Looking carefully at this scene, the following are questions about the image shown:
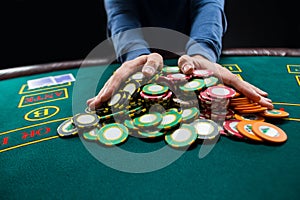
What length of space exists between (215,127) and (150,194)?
38 centimetres

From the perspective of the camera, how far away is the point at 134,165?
918 mm

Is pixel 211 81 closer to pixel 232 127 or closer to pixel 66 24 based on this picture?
pixel 232 127

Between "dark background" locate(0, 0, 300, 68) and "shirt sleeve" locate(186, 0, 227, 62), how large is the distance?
1.16m

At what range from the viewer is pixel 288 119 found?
114 cm

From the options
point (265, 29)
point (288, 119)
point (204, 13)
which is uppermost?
point (204, 13)

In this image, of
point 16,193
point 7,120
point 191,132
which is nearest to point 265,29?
point 191,132

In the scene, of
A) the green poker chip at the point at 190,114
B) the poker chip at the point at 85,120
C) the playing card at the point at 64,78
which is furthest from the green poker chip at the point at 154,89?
the playing card at the point at 64,78

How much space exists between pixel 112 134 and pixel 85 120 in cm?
13

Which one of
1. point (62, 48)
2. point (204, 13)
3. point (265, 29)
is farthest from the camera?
point (265, 29)

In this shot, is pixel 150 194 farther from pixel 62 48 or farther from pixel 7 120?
pixel 62 48

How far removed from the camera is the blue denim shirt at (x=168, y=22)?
5.31 ft

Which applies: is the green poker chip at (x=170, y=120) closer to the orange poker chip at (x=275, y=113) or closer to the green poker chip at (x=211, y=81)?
the green poker chip at (x=211, y=81)

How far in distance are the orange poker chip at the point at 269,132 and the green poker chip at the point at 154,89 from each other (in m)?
0.35

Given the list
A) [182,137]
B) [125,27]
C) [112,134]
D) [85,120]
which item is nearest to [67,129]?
[85,120]
